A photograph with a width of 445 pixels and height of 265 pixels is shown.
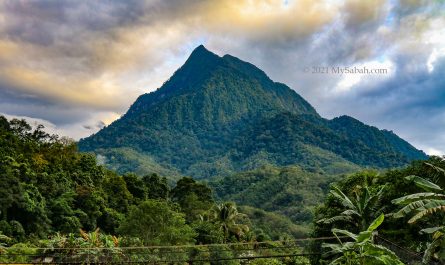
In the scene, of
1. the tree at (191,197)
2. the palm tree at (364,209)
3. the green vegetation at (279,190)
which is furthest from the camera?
the green vegetation at (279,190)

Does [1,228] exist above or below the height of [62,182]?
below

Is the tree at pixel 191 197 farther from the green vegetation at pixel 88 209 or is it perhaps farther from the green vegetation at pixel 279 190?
the green vegetation at pixel 279 190

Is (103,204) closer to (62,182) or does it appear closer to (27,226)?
(62,182)

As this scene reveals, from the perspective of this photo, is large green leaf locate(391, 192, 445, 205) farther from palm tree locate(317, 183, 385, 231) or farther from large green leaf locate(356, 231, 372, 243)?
palm tree locate(317, 183, 385, 231)

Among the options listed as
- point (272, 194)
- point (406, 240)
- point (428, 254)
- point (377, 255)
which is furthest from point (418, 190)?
point (272, 194)

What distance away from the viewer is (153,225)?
180 feet

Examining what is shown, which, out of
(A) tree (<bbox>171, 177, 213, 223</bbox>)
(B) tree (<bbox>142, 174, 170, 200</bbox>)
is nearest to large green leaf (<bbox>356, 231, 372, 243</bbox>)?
(A) tree (<bbox>171, 177, 213, 223</bbox>)

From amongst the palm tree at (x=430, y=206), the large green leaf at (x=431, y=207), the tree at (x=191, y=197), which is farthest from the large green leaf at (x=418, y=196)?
the tree at (x=191, y=197)

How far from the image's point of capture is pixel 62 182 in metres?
67.5

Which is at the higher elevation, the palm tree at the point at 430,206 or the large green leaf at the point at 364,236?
the palm tree at the point at 430,206

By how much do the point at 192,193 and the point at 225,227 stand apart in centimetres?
2004

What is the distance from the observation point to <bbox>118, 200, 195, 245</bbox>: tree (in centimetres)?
5450

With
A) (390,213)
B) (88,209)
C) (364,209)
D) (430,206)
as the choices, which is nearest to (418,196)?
(430,206)

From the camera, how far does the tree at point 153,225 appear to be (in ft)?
179
